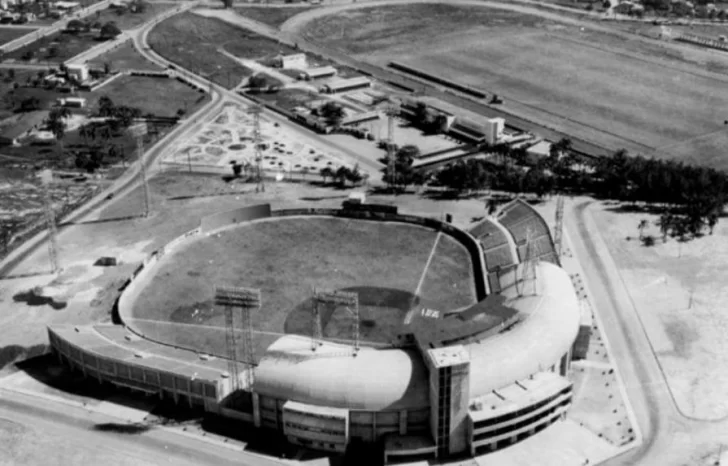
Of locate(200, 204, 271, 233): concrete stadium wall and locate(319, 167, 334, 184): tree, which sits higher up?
locate(319, 167, 334, 184): tree

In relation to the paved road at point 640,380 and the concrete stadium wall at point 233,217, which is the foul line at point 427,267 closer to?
the paved road at point 640,380

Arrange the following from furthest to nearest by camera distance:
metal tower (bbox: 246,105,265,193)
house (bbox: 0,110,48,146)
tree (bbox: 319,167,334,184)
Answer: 1. house (bbox: 0,110,48,146)
2. tree (bbox: 319,167,334,184)
3. metal tower (bbox: 246,105,265,193)

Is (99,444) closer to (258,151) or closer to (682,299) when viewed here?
(682,299)

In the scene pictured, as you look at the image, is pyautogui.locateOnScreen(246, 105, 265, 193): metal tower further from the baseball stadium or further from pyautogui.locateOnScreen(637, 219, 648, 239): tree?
pyautogui.locateOnScreen(637, 219, 648, 239): tree

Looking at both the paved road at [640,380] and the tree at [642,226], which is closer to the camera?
the paved road at [640,380]

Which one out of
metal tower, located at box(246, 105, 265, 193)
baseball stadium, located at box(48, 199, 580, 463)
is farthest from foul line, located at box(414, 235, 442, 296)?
metal tower, located at box(246, 105, 265, 193)

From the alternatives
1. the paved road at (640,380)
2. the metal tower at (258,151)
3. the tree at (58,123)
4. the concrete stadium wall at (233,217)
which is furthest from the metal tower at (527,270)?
the tree at (58,123)
